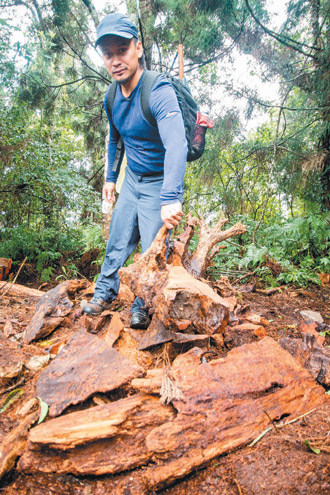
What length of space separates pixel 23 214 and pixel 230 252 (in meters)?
5.82

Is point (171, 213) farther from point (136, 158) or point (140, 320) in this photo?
point (140, 320)

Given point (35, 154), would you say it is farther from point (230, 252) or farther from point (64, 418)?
point (64, 418)

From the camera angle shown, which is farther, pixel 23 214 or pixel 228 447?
pixel 23 214

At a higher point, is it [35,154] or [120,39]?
[120,39]

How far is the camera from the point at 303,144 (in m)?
6.03

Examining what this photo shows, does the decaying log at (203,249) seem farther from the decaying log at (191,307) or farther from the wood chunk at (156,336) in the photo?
the decaying log at (191,307)

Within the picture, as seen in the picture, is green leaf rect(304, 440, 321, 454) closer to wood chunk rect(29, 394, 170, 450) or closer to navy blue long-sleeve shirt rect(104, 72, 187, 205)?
wood chunk rect(29, 394, 170, 450)

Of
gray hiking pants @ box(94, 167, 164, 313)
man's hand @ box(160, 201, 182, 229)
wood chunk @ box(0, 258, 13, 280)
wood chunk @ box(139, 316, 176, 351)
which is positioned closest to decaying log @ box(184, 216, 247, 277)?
gray hiking pants @ box(94, 167, 164, 313)

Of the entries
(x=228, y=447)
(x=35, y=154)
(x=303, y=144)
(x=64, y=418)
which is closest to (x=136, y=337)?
(x=64, y=418)

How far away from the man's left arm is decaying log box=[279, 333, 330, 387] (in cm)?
127

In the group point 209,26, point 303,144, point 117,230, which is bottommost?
point 117,230

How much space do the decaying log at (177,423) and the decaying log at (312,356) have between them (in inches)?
5.1

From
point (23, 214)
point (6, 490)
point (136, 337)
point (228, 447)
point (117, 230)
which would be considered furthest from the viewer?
point (23, 214)

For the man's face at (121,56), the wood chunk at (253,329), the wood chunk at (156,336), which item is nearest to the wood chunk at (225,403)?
the wood chunk at (156,336)
